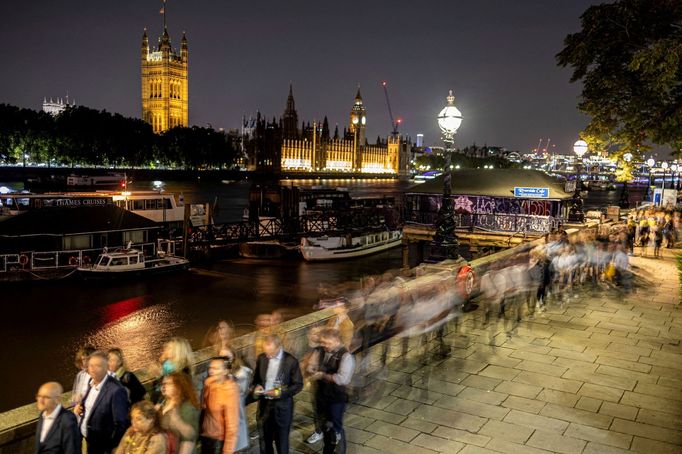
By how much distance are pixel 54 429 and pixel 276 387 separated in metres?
1.78

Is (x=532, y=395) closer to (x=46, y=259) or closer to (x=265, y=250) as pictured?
(x=46, y=259)

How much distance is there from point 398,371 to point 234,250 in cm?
3283

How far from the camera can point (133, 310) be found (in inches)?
1051

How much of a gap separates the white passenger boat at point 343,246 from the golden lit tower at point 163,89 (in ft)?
531

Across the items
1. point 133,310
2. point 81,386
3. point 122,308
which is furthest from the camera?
point 122,308

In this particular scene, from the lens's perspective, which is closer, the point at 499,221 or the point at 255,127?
the point at 499,221

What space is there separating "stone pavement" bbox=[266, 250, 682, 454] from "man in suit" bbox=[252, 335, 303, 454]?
33.8 inches

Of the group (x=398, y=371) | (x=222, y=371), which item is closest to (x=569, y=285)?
(x=398, y=371)

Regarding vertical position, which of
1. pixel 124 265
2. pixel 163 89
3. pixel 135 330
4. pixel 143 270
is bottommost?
pixel 135 330

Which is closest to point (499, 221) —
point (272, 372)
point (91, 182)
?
point (272, 372)

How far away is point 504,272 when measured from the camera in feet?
35.4

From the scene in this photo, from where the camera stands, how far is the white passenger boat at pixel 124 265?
101ft

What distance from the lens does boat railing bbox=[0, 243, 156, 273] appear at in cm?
3092

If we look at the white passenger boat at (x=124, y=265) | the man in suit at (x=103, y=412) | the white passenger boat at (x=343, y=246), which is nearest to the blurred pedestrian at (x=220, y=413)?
the man in suit at (x=103, y=412)
